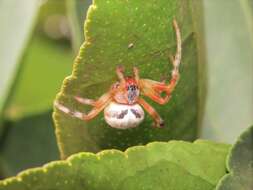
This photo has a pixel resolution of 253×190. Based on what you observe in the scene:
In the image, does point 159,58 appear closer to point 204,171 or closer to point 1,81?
point 204,171

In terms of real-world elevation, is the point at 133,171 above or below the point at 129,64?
below

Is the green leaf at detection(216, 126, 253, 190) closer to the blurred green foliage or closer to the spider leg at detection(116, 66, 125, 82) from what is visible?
the blurred green foliage

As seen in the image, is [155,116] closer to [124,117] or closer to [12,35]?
[124,117]

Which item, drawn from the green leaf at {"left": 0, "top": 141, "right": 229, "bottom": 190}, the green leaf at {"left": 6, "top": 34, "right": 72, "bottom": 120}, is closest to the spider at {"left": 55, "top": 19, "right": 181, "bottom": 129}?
the green leaf at {"left": 0, "top": 141, "right": 229, "bottom": 190}

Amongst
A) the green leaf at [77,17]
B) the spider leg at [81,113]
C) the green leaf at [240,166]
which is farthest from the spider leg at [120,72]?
the green leaf at [77,17]

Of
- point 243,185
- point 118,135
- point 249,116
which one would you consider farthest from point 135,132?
point 249,116

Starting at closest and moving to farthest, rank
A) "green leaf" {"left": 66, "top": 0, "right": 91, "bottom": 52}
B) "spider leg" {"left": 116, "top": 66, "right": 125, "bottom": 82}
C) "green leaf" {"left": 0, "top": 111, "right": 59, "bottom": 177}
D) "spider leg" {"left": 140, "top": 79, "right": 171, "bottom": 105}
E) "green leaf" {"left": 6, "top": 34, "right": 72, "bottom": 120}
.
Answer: "spider leg" {"left": 116, "top": 66, "right": 125, "bottom": 82} < "spider leg" {"left": 140, "top": 79, "right": 171, "bottom": 105} < "green leaf" {"left": 66, "top": 0, "right": 91, "bottom": 52} < "green leaf" {"left": 0, "top": 111, "right": 59, "bottom": 177} < "green leaf" {"left": 6, "top": 34, "right": 72, "bottom": 120}

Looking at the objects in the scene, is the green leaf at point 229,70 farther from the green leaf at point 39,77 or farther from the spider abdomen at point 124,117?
the green leaf at point 39,77

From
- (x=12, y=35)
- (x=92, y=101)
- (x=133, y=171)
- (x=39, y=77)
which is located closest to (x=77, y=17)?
(x=12, y=35)
